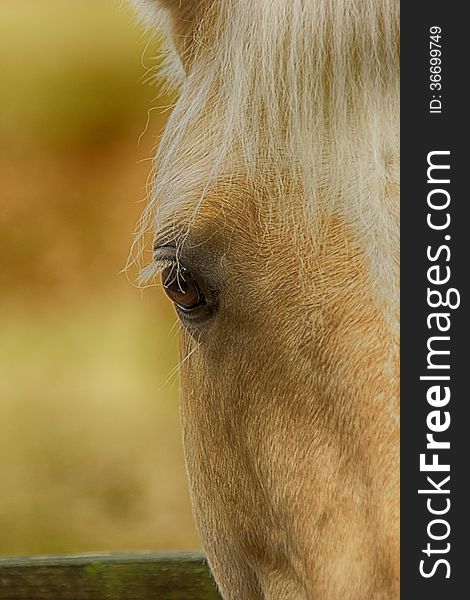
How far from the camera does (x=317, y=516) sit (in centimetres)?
58

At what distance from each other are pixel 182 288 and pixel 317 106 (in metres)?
0.18

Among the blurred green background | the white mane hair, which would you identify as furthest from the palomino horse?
the blurred green background

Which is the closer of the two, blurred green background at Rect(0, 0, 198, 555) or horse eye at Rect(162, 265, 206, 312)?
horse eye at Rect(162, 265, 206, 312)

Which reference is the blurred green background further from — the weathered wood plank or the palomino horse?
the palomino horse

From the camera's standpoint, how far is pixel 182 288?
26.9 inches

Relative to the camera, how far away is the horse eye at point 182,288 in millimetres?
676

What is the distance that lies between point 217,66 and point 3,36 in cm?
373

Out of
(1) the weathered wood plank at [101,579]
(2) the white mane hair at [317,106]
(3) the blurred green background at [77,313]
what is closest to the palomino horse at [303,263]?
(2) the white mane hair at [317,106]

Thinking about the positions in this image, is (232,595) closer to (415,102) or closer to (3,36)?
(415,102)

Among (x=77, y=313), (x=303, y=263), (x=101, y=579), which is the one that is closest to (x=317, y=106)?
(x=303, y=263)

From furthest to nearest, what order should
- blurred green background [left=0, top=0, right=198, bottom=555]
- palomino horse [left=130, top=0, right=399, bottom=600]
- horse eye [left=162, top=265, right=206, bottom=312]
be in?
blurred green background [left=0, top=0, right=198, bottom=555] < horse eye [left=162, top=265, right=206, bottom=312] < palomino horse [left=130, top=0, right=399, bottom=600]

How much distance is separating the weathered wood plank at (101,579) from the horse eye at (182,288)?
1.46ft

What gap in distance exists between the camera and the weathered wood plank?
1.03 meters

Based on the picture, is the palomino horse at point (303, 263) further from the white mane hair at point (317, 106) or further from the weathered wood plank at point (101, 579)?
the weathered wood plank at point (101, 579)
